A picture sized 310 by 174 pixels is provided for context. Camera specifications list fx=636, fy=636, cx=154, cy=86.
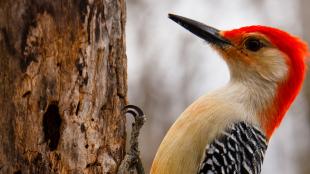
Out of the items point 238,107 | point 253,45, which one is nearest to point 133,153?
point 238,107

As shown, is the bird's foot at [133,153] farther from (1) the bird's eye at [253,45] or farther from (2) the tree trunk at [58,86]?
(1) the bird's eye at [253,45]

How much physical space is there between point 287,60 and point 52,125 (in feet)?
8.40

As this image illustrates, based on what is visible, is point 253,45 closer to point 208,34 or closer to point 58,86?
point 208,34

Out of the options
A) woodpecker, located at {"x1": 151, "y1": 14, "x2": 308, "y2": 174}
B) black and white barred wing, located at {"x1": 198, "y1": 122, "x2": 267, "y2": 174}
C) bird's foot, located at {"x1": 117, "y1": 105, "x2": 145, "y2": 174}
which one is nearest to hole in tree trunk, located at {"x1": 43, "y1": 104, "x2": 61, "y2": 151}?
bird's foot, located at {"x1": 117, "y1": 105, "x2": 145, "y2": 174}

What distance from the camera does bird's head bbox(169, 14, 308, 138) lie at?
18.7 feet

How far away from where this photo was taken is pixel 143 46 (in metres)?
10.6

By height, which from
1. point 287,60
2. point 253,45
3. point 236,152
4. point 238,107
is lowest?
point 236,152

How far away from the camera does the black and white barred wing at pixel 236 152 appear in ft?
16.8

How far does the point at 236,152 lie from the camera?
527 centimetres

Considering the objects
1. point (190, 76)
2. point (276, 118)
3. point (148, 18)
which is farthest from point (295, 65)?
point (148, 18)

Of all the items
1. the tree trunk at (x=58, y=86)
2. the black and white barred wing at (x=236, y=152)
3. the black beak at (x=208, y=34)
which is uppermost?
the black beak at (x=208, y=34)

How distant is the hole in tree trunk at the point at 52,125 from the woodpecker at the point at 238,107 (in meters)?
1.20

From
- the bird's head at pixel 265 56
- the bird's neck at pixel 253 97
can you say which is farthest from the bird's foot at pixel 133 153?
the bird's head at pixel 265 56

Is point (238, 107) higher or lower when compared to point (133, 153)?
higher
